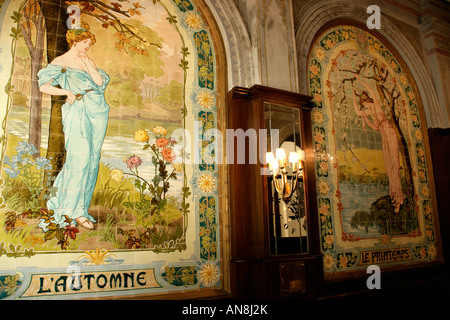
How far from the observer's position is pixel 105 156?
3.23 meters

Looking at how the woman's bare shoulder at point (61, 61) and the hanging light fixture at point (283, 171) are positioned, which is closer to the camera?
the woman's bare shoulder at point (61, 61)

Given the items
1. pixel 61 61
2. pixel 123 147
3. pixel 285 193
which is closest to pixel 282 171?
pixel 285 193

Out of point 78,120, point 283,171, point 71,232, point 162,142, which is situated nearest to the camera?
point 71,232

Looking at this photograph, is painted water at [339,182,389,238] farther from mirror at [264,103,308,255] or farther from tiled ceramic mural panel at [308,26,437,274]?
mirror at [264,103,308,255]

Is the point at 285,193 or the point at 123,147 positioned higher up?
the point at 123,147

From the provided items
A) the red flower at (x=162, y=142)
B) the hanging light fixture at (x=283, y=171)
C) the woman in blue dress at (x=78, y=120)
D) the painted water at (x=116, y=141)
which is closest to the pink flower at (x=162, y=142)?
the red flower at (x=162, y=142)

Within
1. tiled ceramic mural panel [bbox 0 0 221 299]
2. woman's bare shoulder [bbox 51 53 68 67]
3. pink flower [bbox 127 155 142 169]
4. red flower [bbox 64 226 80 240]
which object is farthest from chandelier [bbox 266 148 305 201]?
woman's bare shoulder [bbox 51 53 68 67]

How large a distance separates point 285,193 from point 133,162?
1.55 meters

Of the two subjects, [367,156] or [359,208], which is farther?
[367,156]

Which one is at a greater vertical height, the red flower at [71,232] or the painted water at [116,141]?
the painted water at [116,141]

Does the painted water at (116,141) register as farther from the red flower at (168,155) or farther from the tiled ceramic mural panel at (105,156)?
the red flower at (168,155)

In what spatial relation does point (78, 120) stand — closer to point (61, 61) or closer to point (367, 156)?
point (61, 61)

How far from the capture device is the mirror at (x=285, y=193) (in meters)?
3.61
